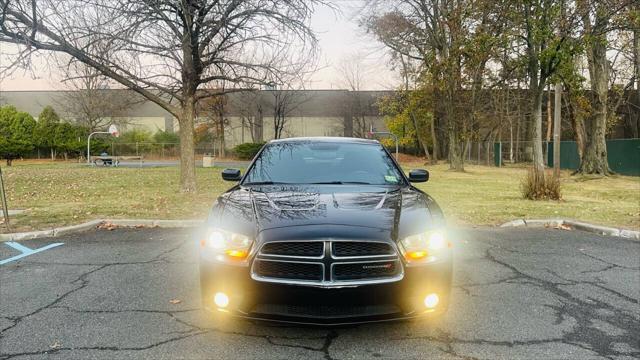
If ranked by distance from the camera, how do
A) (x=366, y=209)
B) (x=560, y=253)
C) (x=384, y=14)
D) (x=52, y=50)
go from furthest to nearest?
(x=384, y=14) < (x=52, y=50) < (x=560, y=253) < (x=366, y=209)

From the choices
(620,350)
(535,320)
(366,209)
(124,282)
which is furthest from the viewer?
(124,282)

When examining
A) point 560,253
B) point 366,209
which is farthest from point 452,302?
point 560,253

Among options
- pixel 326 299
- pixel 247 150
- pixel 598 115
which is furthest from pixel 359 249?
pixel 247 150

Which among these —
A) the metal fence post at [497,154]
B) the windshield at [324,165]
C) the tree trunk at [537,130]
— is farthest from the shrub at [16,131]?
the windshield at [324,165]

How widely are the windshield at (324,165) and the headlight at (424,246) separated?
1.23 meters

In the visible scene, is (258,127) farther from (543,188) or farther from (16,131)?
(543,188)

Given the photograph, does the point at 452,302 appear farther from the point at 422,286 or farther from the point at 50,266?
the point at 50,266

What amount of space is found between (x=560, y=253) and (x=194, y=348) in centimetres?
518

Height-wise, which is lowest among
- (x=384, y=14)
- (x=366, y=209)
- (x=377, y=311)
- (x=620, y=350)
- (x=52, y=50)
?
(x=620, y=350)

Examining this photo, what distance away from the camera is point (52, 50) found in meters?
10.1

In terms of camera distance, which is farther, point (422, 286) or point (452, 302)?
point (452, 302)

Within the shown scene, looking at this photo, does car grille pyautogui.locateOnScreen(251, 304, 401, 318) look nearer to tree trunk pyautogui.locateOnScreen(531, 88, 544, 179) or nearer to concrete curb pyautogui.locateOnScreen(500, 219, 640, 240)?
concrete curb pyautogui.locateOnScreen(500, 219, 640, 240)

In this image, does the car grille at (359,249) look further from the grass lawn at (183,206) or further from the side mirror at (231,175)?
the grass lawn at (183,206)

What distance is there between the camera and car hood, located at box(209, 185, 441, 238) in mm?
3197
